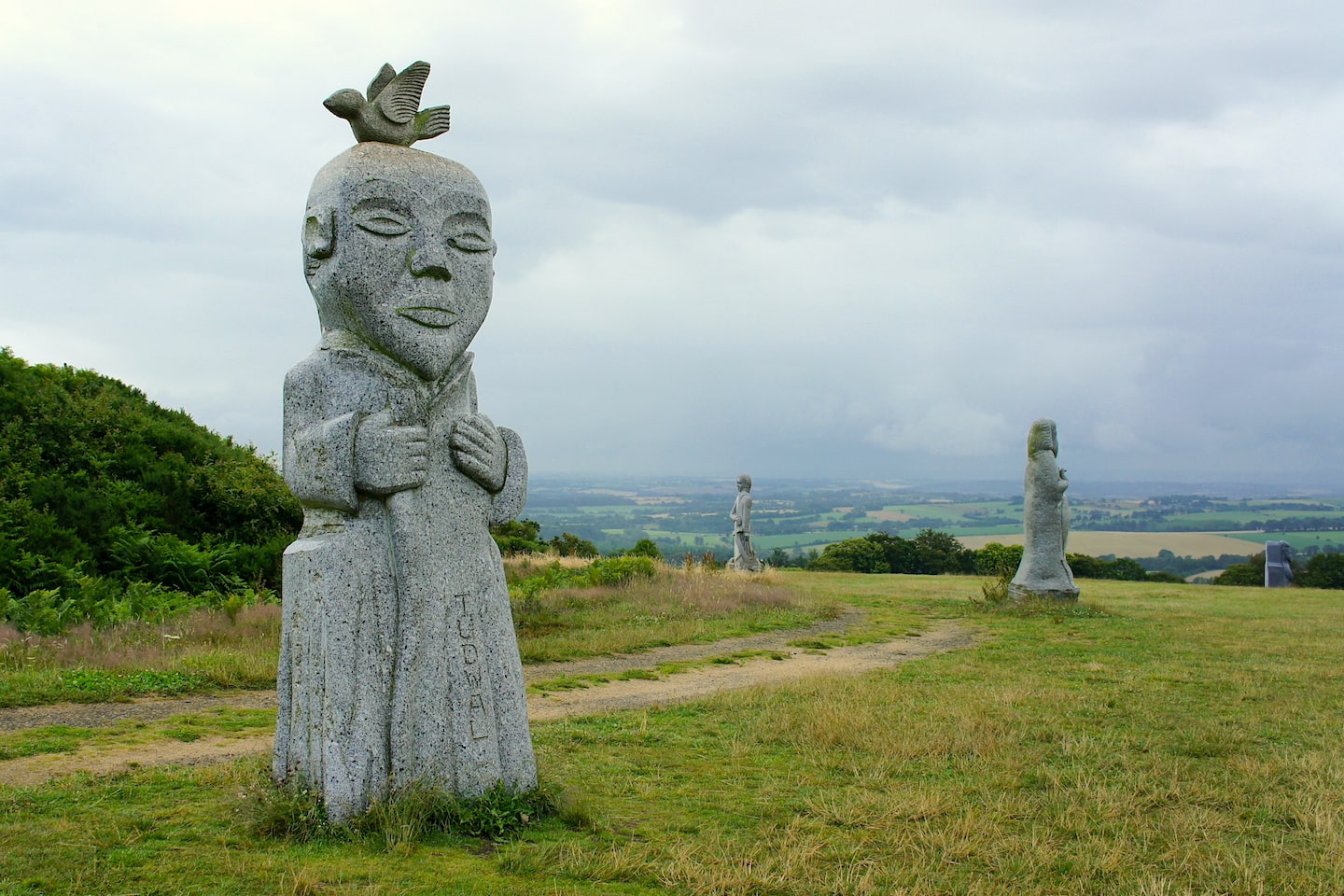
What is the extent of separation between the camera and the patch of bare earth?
803 cm

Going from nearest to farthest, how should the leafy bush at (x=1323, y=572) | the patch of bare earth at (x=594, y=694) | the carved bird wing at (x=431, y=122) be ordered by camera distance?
the carved bird wing at (x=431, y=122)
the patch of bare earth at (x=594, y=694)
the leafy bush at (x=1323, y=572)

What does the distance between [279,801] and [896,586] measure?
70.5 ft

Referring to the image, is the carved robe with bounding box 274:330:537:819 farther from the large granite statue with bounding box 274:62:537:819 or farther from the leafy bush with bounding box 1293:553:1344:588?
the leafy bush with bounding box 1293:553:1344:588

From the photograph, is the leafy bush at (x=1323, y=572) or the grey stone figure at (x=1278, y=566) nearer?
the leafy bush at (x=1323, y=572)

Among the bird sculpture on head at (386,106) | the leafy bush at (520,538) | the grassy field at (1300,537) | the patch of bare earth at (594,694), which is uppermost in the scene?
the bird sculpture on head at (386,106)

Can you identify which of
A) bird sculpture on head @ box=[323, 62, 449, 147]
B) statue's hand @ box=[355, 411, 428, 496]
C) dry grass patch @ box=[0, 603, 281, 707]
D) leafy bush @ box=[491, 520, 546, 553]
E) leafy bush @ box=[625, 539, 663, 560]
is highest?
bird sculpture on head @ box=[323, 62, 449, 147]

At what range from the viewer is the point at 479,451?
649cm

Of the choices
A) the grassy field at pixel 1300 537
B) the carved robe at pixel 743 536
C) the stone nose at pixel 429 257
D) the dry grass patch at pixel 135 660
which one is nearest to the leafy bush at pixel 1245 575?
the carved robe at pixel 743 536

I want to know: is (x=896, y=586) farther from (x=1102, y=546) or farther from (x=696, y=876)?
(x=1102, y=546)

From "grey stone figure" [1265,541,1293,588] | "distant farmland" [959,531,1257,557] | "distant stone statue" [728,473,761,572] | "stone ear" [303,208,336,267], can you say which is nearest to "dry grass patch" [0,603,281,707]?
"stone ear" [303,208,336,267]

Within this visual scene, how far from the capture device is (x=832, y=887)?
18.1 feet

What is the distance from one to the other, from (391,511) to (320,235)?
1724mm

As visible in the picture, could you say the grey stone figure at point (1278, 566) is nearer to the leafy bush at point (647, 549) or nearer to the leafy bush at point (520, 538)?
the leafy bush at point (647, 549)

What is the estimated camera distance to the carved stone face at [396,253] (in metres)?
6.22
